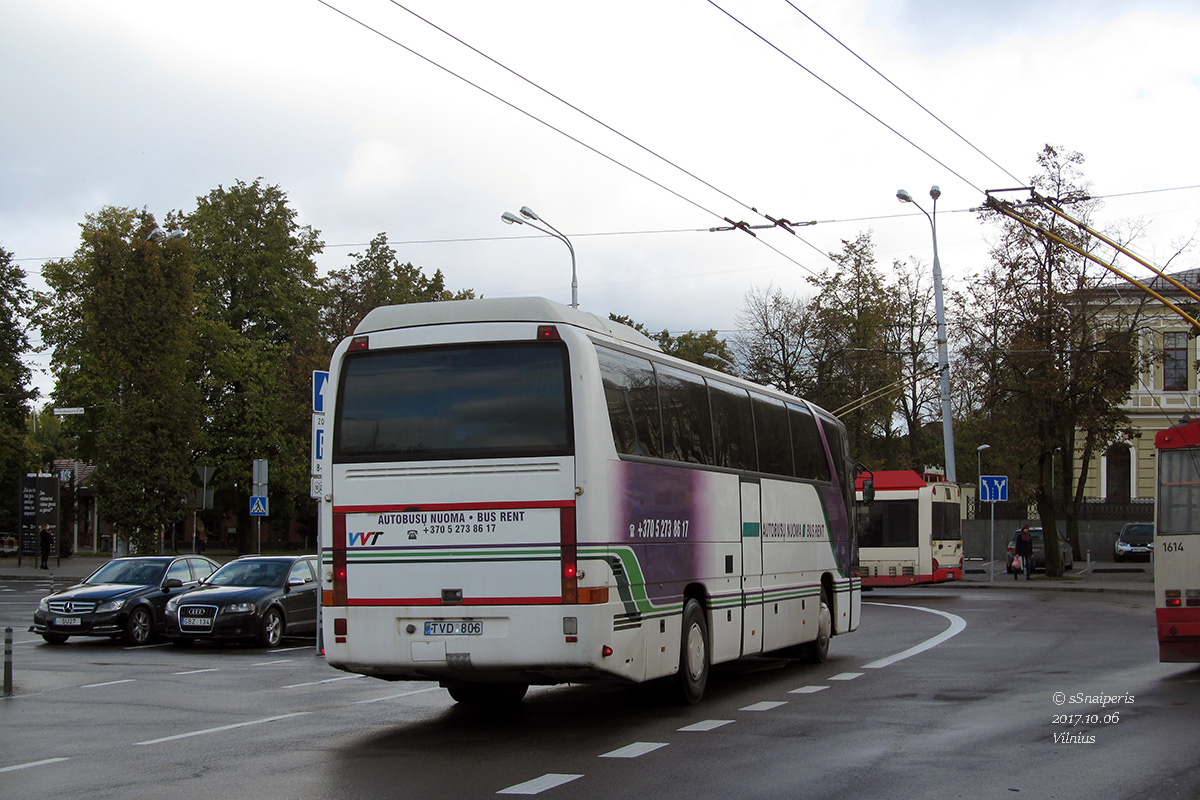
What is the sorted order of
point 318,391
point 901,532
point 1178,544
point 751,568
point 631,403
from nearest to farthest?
point 631,403 < point 1178,544 < point 751,568 < point 318,391 < point 901,532

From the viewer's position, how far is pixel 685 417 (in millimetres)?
13305

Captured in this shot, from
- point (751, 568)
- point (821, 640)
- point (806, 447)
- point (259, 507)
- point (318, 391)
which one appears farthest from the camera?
point (259, 507)

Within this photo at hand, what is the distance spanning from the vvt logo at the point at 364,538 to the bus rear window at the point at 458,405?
63 cm

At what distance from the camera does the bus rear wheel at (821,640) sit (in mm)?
17484

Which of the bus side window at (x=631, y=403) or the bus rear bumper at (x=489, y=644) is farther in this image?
the bus side window at (x=631, y=403)

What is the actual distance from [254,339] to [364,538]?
4921 cm

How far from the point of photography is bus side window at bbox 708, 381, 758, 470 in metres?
14.3

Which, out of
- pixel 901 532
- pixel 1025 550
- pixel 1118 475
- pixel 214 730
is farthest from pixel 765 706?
pixel 1118 475

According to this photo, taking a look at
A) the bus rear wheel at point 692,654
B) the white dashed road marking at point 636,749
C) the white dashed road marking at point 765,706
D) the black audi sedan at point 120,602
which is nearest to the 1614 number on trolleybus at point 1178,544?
the white dashed road marking at point 765,706

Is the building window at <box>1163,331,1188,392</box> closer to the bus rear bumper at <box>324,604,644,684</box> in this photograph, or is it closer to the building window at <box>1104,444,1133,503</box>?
the building window at <box>1104,444,1133,503</box>

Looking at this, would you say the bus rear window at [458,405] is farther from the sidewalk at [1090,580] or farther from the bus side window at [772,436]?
the sidewalk at [1090,580]

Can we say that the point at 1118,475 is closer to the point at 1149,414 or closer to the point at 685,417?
the point at 1149,414

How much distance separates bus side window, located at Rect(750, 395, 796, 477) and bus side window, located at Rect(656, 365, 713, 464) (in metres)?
1.84

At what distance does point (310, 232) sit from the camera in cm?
6138
